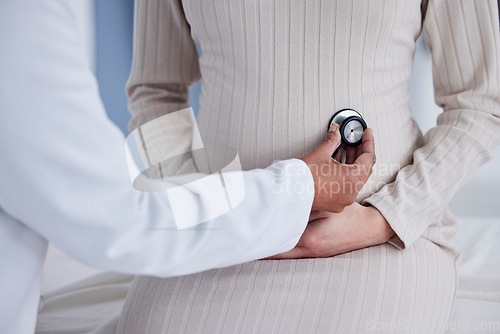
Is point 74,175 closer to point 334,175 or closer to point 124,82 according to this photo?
point 334,175

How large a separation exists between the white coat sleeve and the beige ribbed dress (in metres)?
0.15

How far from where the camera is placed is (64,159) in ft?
1.34

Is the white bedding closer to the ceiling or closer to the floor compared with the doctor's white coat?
closer to the floor

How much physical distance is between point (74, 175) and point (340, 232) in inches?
13.9

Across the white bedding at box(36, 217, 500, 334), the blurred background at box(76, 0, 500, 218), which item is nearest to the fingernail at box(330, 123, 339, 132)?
the white bedding at box(36, 217, 500, 334)

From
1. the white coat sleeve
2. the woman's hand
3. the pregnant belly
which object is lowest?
the woman's hand

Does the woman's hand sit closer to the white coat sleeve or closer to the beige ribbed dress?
the beige ribbed dress

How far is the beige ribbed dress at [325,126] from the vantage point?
61 centimetres

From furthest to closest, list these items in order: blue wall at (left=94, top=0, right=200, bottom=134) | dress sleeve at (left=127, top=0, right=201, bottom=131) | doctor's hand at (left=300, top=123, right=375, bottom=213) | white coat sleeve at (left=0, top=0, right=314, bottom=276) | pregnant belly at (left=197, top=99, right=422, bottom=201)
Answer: blue wall at (left=94, top=0, right=200, bottom=134) < dress sleeve at (left=127, top=0, right=201, bottom=131) < pregnant belly at (left=197, top=99, right=422, bottom=201) < doctor's hand at (left=300, top=123, right=375, bottom=213) < white coat sleeve at (left=0, top=0, right=314, bottom=276)

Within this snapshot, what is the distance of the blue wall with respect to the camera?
44.0 inches

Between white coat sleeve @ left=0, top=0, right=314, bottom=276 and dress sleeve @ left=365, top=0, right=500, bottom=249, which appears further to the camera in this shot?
dress sleeve @ left=365, top=0, right=500, bottom=249

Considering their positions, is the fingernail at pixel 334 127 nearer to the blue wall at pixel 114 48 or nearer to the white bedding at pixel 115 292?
the white bedding at pixel 115 292

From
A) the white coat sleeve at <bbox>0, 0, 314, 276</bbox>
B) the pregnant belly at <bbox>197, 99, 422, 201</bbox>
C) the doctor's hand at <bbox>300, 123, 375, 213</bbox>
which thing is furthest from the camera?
the pregnant belly at <bbox>197, 99, 422, 201</bbox>

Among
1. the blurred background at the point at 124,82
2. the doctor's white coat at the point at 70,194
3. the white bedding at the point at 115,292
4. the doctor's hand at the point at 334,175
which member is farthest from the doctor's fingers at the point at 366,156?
the blurred background at the point at 124,82
